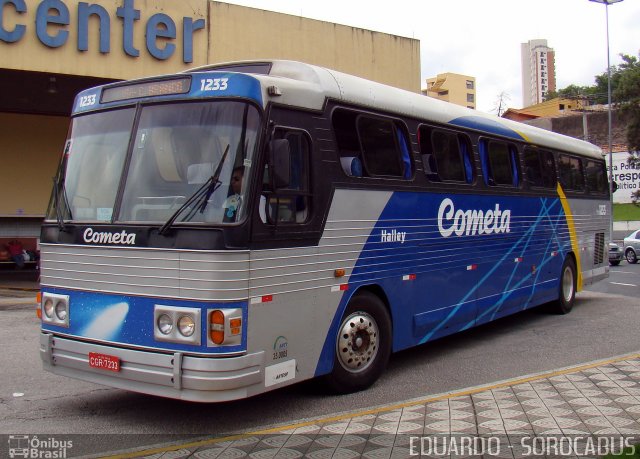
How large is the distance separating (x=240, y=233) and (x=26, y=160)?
19909 millimetres

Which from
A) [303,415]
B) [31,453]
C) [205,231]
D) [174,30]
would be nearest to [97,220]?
[205,231]

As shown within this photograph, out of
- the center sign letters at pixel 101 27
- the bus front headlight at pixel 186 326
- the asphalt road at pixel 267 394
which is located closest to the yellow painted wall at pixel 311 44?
the center sign letters at pixel 101 27

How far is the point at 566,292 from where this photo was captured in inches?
495

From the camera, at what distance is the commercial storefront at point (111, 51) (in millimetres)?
15172

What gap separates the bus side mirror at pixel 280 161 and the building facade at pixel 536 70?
530 feet

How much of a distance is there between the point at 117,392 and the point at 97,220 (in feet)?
7.13

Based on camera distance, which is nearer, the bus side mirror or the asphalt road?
the bus side mirror

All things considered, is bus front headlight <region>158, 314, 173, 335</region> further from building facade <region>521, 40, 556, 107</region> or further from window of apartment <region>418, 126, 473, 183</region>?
building facade <region>521, 40, 556, 107</region>

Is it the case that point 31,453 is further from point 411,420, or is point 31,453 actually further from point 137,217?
point 411,420

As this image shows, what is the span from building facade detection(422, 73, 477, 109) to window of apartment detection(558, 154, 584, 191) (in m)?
104

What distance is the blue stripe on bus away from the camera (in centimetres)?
724

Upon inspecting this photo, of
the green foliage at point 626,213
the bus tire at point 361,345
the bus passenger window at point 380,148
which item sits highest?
the green foliage at point 626,213

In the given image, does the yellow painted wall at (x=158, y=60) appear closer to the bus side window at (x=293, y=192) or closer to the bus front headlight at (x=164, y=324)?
the bus side window at (x=293, y=192)

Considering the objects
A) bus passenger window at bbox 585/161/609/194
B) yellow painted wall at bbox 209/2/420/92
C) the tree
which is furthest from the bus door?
the tree
